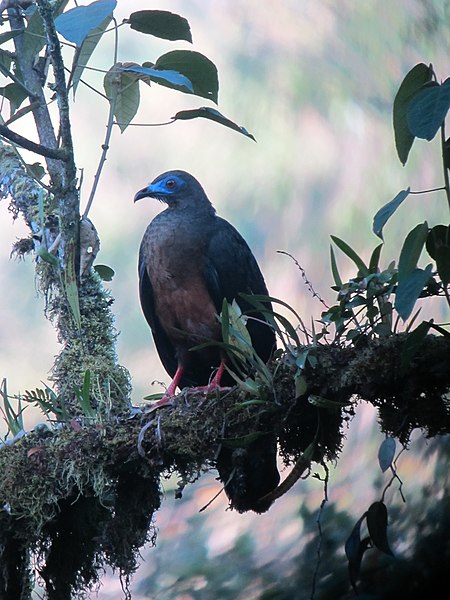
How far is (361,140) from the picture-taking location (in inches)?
130

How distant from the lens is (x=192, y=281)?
10.3ft

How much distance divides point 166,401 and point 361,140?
1.46m

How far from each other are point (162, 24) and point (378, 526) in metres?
1.57

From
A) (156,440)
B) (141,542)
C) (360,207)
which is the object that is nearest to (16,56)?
(360,207)

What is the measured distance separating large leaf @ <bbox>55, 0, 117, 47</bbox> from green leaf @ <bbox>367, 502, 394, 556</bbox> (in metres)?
1.29

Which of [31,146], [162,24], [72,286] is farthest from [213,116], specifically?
[72,286]

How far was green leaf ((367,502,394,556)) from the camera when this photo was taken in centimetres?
195

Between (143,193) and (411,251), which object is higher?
(143,193)

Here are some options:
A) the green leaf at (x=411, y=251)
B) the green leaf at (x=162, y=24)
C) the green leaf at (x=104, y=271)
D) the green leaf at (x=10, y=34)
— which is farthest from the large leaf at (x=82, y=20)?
the green leaf at (x=104, y=271)

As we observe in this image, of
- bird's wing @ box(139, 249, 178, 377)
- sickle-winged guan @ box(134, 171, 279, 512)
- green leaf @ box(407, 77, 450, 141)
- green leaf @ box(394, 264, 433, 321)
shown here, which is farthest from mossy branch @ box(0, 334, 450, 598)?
bird's wing @ box(139, 249, 178, 377)

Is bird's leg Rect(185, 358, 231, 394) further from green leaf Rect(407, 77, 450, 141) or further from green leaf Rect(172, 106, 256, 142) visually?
green leaf Rect(407, 77, 450, 141)

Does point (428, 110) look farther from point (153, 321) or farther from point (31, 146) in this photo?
point (153, 321)

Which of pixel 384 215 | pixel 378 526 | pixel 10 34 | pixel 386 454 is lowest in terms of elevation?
pixel 378 526

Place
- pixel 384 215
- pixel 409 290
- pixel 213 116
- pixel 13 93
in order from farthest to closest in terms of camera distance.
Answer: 1. pixel 13 93
2. pixel 213 116
3. pixel 384 215
4. pixel 409 290
